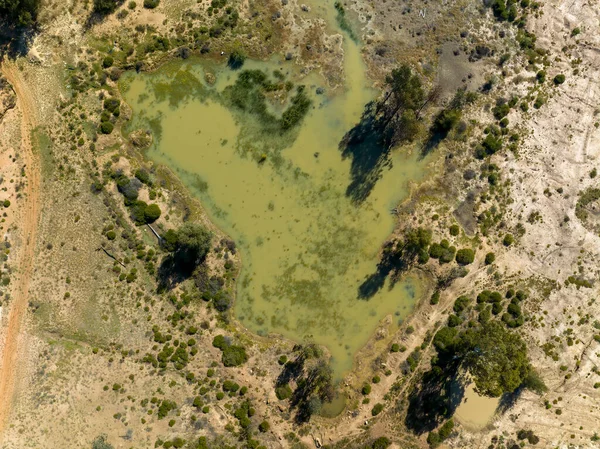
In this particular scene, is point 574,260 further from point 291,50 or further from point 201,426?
point 201,426

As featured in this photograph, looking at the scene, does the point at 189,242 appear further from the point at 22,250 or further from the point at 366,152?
the point at 366,152

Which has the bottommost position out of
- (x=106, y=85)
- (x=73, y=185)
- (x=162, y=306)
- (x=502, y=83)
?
(x=162, y=306)

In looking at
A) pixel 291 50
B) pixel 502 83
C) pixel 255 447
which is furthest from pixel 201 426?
pixel 502 83

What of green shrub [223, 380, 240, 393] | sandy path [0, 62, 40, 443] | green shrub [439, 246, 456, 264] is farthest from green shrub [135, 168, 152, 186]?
green shrub [439, 246, 456, 264]

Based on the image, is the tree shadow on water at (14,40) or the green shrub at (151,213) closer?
the green shrub at (151,213)

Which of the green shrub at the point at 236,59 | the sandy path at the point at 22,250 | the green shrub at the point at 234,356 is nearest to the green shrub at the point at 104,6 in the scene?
the sandy path at the point at 22,250

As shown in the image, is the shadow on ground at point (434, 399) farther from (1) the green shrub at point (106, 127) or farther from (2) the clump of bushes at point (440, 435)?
(1) the green shrub at point (106, 127)

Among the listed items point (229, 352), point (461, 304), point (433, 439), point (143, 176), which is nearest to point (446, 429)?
point (433, 439)
